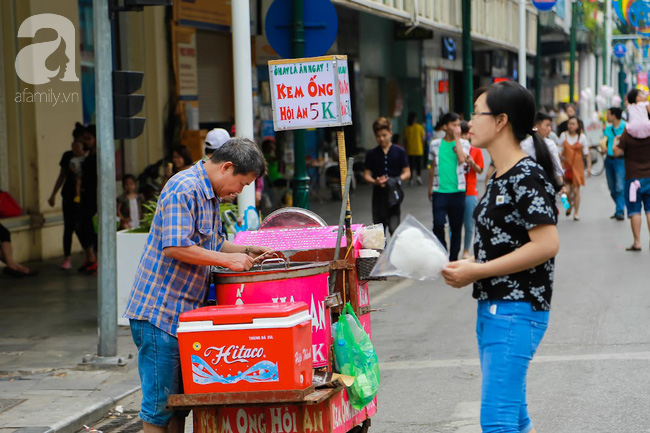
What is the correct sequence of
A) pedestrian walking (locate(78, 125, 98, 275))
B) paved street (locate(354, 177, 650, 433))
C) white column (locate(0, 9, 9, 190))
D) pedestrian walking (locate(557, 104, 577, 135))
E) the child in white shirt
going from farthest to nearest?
pedestrian walking (locate(557, 104, 577, 135))
white column (locate(0, 9, 9, 190))
the child in white shirt
pedestrian walking (locate(78, 125, 98, 275))
paved street (locate(354, 177, 650, 433))

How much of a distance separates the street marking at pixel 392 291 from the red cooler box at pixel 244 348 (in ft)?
21.5

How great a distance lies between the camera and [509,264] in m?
4.03

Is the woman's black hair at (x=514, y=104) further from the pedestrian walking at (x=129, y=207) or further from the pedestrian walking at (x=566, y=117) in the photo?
the pedestrian walking at (x=566, y=117)

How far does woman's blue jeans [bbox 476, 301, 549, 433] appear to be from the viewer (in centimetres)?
409

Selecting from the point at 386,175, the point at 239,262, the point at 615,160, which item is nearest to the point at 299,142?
the point at 386,175

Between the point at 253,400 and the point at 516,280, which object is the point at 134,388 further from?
the point at 516,280

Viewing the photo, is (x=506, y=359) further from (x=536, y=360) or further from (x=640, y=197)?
(x=640, y=197)

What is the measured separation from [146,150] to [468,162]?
6.99 m

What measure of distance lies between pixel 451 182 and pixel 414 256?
879 centimetres

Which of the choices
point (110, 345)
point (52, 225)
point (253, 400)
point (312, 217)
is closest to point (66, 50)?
point (52, 225)

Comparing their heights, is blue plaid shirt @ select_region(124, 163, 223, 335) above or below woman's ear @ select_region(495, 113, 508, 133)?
below

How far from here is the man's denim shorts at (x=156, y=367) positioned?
4.81 metres

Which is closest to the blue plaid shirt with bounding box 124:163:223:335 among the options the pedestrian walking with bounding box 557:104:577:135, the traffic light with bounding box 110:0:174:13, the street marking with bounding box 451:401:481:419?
the street marking with bounding box 451:401:481:419

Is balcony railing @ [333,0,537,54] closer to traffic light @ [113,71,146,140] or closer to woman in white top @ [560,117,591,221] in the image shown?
woman in white top @ [560,117,591,221]
